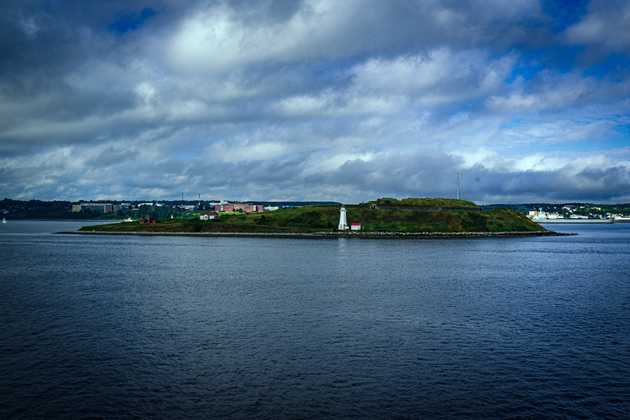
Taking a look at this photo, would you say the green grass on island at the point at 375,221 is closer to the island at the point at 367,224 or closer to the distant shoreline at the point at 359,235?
the island at the point at 367,224

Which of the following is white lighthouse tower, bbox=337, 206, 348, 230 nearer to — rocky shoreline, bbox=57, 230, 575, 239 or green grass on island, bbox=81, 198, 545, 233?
green grass on island, bbox=81, 198, 545, 233

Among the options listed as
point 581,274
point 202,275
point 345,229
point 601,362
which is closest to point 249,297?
point 202,275

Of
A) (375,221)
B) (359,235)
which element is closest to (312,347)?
(359,235)

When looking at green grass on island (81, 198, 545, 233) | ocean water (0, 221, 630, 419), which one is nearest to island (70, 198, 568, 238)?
green grass on island (81, 198, 545, 233)

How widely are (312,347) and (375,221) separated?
138053mm

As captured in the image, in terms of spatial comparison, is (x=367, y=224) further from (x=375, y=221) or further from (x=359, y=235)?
(x=359, y=235)

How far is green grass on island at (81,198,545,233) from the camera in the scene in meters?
158

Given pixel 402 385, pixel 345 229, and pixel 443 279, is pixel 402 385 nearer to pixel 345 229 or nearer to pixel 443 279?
pixel 443 279

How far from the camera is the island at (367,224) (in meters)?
152

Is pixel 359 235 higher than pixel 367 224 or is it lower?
lower

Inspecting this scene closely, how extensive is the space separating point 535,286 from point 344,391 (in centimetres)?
3758

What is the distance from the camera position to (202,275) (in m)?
59.2

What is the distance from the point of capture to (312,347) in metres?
27.5

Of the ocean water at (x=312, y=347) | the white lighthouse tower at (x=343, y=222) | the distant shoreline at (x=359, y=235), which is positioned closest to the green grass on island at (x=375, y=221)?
the white lighthouse tower at (x=343, y=222)
